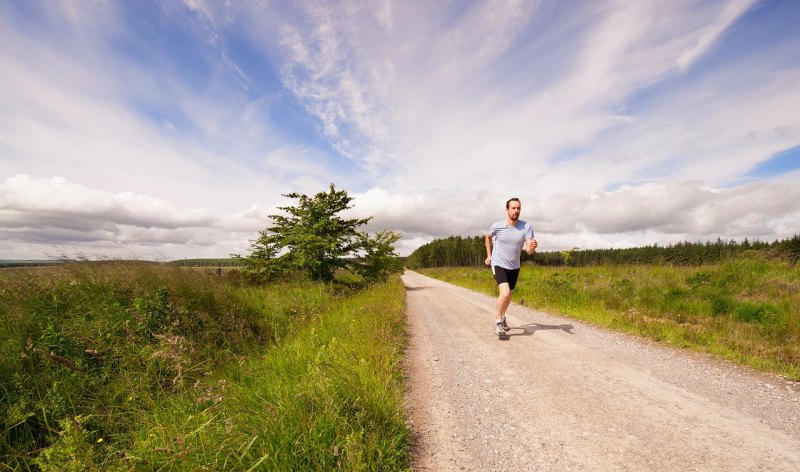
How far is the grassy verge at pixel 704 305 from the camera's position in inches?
194

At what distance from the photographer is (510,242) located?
618 centimetres

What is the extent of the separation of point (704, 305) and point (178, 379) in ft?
32.7

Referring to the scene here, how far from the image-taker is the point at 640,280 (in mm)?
10117

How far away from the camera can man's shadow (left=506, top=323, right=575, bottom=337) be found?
6.27 m

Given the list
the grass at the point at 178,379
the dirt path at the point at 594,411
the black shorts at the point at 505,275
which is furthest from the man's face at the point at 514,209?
the grass at the point at 178,379

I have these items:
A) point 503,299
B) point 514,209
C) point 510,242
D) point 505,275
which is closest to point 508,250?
point 510,242

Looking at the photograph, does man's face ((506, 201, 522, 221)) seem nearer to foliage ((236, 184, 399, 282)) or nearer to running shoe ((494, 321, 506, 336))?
running shoe ((494, 321, 506, 336))

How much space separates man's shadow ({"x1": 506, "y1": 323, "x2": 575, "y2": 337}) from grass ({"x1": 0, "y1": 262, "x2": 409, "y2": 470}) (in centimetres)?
230

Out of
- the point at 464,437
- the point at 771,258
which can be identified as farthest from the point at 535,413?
the point at 771,258

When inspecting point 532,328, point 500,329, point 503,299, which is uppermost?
point 503,299

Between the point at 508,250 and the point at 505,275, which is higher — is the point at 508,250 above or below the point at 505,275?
above

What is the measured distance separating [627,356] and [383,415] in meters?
4.19

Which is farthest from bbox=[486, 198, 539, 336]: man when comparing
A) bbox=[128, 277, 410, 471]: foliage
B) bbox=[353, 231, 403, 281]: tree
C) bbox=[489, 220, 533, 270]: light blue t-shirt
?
bbox=[353, 231, 403, 281]: tree

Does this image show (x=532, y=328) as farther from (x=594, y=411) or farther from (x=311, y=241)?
(x=311, y=241)
